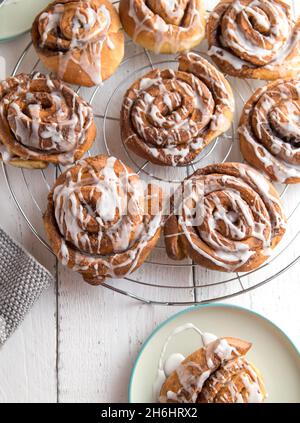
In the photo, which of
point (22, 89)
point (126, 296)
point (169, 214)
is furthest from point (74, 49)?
point (126, 296)

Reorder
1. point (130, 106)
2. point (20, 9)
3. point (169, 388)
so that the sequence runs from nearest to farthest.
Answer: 1. point (169, 388)
2. point (130, 106)
3. point (20, 9)

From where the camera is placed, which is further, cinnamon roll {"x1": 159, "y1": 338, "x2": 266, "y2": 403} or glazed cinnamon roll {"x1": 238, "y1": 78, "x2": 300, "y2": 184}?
glazed cinnamon roll {"x1": 238, "y1": 78, "x2": 300, "y2": 184}

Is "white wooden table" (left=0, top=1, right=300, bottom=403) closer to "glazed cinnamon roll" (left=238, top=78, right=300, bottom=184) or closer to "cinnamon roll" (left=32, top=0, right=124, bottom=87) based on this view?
"glazed cinnamon roll" (left=238, top=78, right=300, bottom=184)

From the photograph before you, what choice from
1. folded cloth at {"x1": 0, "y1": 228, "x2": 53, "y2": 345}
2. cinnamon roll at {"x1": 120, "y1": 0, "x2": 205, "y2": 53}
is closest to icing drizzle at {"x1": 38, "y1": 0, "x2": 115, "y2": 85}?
cinnamon roll at {"x1": 120, "y1": 0, "x2": 205, "y2": 53}

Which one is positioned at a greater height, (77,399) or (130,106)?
(130,106)

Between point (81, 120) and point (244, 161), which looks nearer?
point (81, 120)

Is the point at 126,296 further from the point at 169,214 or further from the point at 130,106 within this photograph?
the point at 130,106

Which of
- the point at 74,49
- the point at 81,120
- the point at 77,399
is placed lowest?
the point at 77,399
